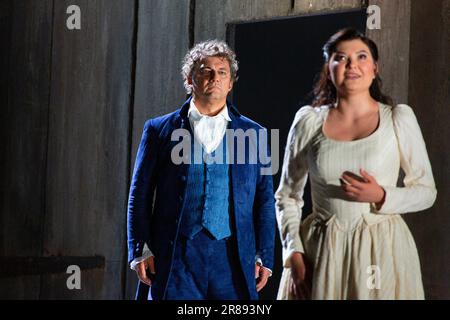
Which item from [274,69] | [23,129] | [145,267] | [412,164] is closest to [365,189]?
[412,164]

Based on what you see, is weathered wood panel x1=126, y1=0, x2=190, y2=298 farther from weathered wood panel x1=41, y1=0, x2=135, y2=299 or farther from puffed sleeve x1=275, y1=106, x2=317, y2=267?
puffed sleeve x1=275, y1=106, x2=317, y2=267

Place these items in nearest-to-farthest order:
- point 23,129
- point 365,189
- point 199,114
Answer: point 365,189 → point 199,114 → point 23,129

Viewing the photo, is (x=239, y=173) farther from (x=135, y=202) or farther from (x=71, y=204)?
(x=71, y=204)

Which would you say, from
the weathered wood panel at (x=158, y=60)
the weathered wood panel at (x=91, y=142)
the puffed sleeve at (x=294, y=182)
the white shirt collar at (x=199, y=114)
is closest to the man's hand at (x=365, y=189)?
the puffed sleeve at (x=294, y=182)

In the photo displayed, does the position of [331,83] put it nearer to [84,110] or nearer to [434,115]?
[434,115]

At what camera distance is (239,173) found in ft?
8.93

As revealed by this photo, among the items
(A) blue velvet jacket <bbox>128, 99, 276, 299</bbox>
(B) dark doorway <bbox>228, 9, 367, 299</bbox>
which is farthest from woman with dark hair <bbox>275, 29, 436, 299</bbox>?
(B) dark doorway <bbox>228, 9, 367, 299</bbox>

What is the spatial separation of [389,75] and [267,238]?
2.16 ft

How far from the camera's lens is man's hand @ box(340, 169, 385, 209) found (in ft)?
7.76

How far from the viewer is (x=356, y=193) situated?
2.38 m

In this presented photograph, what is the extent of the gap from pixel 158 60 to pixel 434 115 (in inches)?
43.7

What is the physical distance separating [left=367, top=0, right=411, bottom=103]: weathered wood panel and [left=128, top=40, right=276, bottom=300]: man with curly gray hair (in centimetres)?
46

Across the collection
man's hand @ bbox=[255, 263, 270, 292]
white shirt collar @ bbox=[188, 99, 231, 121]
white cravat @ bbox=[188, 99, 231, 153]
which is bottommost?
man's hand @ bbox=[255, 263, 270, 292]
